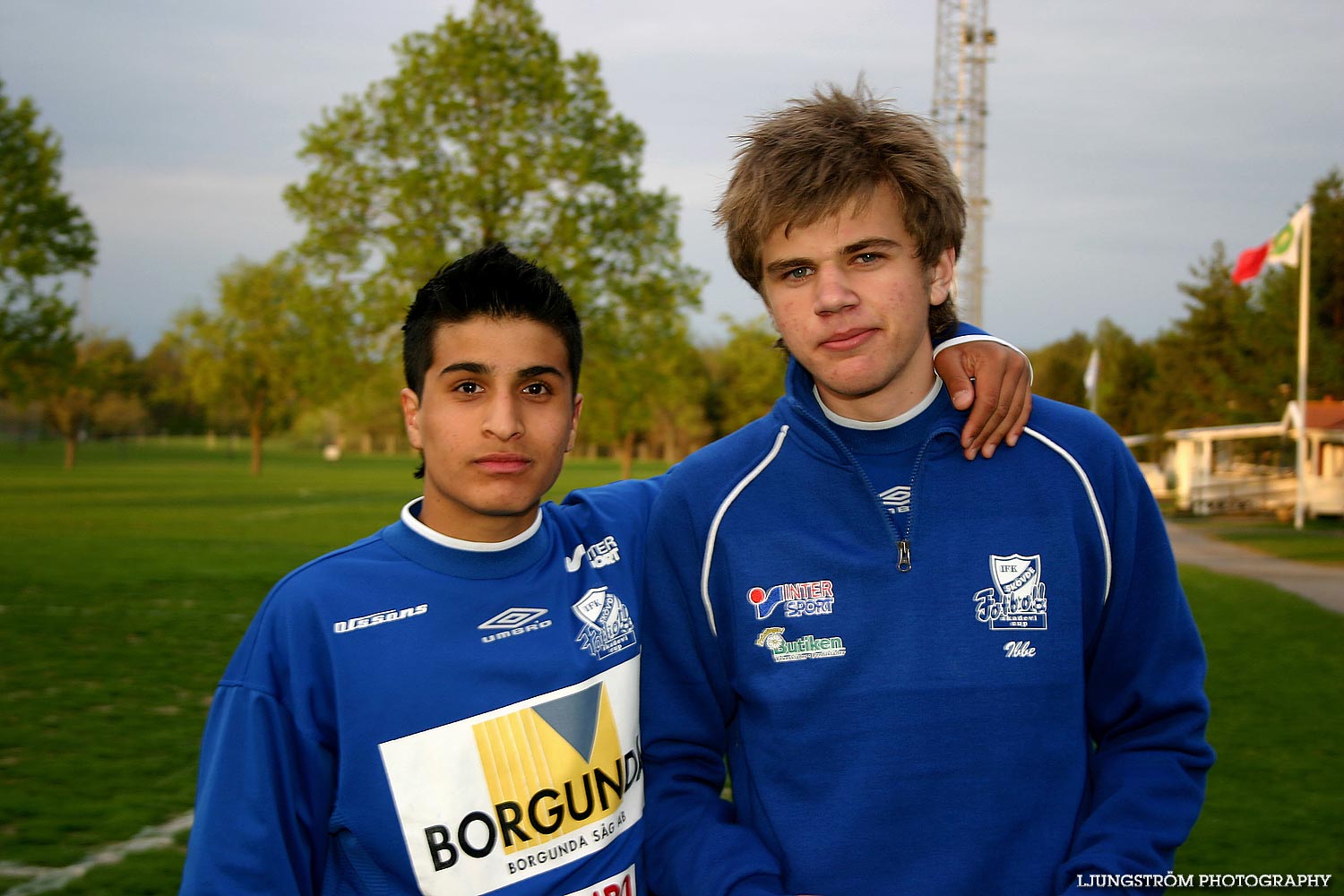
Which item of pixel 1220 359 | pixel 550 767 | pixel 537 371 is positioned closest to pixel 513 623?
pixel 550 767

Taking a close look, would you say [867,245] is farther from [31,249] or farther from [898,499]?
[31,249]

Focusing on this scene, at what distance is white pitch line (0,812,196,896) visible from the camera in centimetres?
436

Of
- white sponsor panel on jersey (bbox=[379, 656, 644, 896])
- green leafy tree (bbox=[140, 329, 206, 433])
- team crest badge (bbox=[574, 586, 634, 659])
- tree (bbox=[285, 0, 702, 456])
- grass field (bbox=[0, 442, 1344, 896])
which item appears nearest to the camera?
white sponsor panel on jersey (bbox=[379, 656, 644, 896])

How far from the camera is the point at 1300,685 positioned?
29.4ft

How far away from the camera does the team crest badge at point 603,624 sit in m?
2.49

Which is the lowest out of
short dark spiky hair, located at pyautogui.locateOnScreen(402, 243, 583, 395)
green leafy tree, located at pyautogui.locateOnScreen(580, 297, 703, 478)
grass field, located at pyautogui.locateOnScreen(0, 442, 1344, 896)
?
grass field, located at pyautogui.locateOnScreen(0, 442, 1344, 896)

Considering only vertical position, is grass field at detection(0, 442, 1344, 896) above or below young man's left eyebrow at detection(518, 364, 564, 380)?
below

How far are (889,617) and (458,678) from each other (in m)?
0.94

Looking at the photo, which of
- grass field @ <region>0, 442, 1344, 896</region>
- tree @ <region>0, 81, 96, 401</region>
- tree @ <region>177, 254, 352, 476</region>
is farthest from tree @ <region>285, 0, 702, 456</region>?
tree @ <region>177, 254, 352, 476</region>

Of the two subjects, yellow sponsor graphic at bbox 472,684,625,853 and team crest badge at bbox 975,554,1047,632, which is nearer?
team crest badge at bbox 975,554,1047,632

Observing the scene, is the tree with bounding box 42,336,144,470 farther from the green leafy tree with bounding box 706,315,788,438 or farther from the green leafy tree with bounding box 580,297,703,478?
the green leafy tree with bounding box 706,315,788,438

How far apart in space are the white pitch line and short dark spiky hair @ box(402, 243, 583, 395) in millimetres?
2719

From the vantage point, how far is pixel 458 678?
90.1 inches

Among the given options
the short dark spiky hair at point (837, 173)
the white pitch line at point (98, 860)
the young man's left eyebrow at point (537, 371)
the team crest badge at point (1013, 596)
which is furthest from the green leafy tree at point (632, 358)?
the team crest badge at point (1013, 596)
